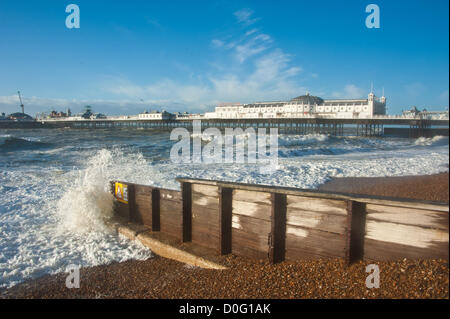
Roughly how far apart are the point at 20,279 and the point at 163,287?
246cm

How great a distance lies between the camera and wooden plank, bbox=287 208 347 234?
3.02m

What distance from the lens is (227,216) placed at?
3967 mm

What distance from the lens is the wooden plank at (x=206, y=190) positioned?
4.08 meters

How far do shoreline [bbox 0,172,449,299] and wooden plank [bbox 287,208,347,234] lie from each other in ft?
1.24

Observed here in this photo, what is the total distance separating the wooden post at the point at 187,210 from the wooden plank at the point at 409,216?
274 cm

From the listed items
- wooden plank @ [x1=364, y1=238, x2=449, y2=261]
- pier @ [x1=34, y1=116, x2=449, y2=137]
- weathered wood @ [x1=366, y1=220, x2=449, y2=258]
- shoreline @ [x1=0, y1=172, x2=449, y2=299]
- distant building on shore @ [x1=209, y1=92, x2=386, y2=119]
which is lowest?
shoreline @ [x1=0, y1=172, x2=449, y2=299]

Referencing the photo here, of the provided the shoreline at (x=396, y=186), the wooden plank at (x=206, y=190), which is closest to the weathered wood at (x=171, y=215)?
the wooden plank at (x=206, y=190)

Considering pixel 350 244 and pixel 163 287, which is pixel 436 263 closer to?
pixel 350 244

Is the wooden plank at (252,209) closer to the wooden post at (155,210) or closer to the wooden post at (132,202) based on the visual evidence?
the wooden post at (155,210)

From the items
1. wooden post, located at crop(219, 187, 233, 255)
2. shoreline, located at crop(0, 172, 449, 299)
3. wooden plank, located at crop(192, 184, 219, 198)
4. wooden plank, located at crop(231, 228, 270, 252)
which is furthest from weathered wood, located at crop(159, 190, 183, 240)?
wooden plank, located at crop(231, 228, 270, 252)

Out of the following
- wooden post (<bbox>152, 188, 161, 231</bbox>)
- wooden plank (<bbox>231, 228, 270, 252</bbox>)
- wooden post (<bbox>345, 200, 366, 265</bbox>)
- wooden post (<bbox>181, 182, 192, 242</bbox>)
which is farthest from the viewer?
wooden post (<bbox>152, 188, 161, 231</bbox>)

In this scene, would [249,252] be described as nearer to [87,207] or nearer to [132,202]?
[132,202]

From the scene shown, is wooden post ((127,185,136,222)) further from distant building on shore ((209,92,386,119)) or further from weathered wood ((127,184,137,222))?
distant building on shore ((209,92,386,119))
